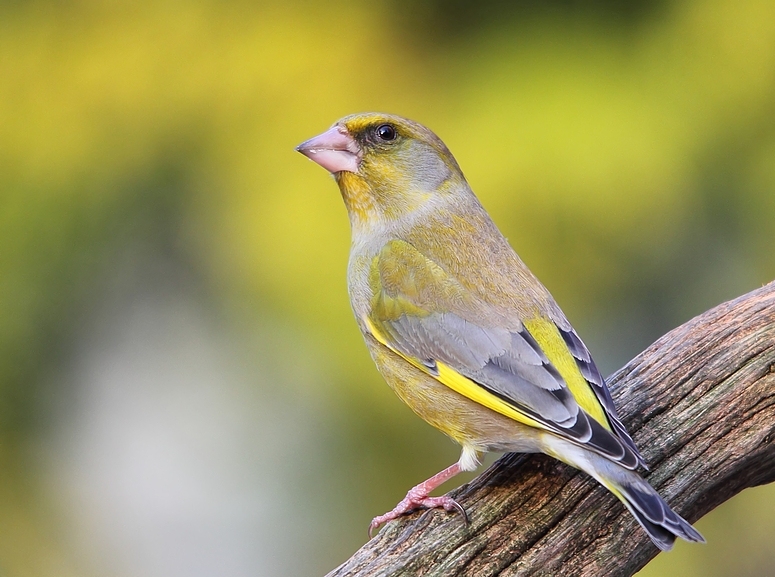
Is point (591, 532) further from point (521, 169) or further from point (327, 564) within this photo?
point (521, 169)

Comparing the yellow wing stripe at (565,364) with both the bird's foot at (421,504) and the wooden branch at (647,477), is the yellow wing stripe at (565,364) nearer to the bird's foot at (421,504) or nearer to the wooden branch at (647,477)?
the wooden branch at (647,477)

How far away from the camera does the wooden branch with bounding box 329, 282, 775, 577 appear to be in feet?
7.89

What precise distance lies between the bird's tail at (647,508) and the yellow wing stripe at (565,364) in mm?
177

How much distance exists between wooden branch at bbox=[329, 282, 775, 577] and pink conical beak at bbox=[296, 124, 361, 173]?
3.54 feet

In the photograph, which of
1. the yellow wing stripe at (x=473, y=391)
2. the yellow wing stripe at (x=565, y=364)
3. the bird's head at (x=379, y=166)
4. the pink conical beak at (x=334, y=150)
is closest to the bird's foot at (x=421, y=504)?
the yellow wing stripe at (x=473, y=391)

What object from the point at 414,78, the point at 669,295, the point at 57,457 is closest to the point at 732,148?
the point at 669,295

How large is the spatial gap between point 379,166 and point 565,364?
93 centimetres

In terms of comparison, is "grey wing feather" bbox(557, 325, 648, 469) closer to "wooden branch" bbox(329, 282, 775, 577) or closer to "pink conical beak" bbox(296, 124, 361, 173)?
"wooden branch" bbox(329, 282, 775, 577)

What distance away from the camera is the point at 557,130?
5059 mm

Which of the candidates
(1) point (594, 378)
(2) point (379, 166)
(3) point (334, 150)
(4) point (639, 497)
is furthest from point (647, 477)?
(3) point (334, 150)

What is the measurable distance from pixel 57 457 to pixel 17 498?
293 millimetres

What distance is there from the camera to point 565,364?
2.43 metres

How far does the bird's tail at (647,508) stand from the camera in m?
1.99

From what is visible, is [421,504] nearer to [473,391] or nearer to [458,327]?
[473,391]
